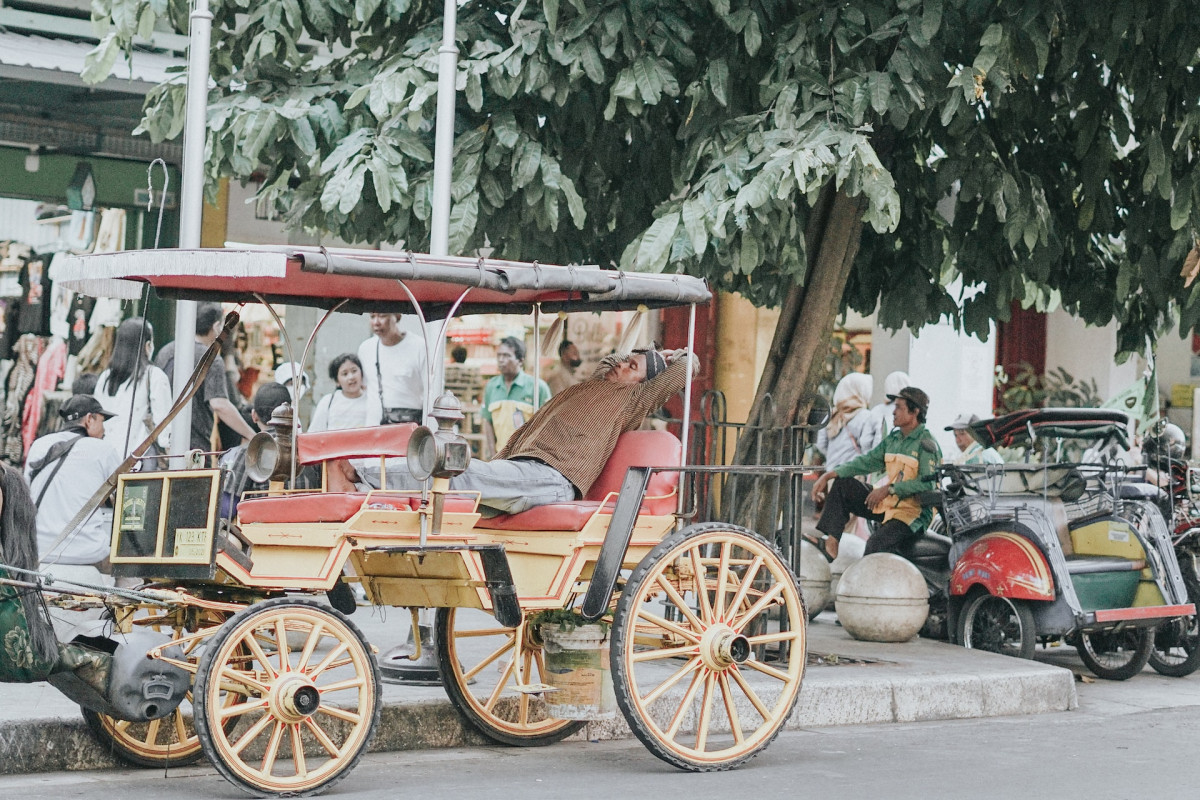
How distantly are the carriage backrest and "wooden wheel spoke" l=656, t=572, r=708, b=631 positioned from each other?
42cm

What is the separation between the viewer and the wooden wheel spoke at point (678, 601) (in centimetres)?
637

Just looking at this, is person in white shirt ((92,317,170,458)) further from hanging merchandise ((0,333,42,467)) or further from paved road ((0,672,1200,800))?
hanging merchandise ((0,333,42,467))

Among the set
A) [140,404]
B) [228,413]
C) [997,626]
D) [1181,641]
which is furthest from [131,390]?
[1181,641]

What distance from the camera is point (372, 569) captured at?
634 centimetres

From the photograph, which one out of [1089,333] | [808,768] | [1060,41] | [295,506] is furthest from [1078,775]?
[1089,333]

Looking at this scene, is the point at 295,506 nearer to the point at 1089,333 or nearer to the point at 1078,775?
the point at 1078,775

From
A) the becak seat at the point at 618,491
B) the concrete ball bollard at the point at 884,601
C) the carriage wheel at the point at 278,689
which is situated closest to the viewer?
the carriage wheel at the point at 278,689

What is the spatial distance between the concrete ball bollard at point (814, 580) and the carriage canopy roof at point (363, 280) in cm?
365

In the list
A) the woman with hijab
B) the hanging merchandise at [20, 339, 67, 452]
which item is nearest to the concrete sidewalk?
the woman with hijab

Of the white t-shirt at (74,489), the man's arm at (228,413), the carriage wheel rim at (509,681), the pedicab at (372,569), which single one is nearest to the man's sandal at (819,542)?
the pedicab at (372,569)

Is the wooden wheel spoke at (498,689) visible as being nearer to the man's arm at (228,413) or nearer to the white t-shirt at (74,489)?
the white t-shirt at (74,489)

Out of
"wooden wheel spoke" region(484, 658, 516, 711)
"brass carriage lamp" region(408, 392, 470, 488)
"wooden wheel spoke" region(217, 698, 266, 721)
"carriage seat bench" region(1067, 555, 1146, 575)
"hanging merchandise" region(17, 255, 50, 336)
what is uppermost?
"hanging merchandise" region(17, 255, 50, 336)

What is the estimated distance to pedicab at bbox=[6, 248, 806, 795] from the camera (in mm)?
5559

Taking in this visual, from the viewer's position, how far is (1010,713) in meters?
8.29
